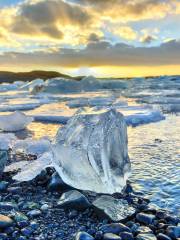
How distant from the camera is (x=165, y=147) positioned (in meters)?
5.46

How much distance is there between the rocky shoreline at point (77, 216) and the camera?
8.59ft

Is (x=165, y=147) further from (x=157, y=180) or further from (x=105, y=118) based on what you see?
(x=105, y=118)

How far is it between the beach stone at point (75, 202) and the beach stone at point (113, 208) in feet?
0.28

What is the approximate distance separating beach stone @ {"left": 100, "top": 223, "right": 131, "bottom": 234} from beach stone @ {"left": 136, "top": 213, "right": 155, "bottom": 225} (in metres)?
0.21

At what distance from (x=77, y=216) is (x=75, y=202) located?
6.8 inches

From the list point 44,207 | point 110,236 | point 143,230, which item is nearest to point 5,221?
point 44,207

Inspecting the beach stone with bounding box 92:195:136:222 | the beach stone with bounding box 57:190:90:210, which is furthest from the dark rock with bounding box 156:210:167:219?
the beach stone with bounding box 57:190:90:210

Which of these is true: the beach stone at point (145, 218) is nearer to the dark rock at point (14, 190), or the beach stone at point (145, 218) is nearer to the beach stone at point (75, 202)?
the beach stone at point (75, 202)

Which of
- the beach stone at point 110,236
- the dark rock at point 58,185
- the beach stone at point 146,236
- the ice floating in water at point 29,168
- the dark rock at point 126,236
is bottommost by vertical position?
the beach stone at point 146,236

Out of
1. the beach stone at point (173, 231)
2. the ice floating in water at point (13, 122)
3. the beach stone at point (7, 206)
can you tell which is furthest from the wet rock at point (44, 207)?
the ice floating in water at point (13, 122)

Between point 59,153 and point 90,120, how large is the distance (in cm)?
45

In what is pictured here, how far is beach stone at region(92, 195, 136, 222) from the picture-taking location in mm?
2877

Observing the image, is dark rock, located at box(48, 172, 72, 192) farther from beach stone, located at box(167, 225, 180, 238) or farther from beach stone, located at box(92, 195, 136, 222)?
beach stone, located at box(167, 225, 180, 238)

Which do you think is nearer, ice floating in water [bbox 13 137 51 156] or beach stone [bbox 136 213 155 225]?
beach stone [bbox 136 213 155 225]
